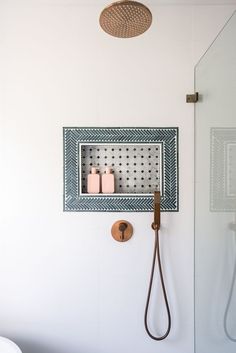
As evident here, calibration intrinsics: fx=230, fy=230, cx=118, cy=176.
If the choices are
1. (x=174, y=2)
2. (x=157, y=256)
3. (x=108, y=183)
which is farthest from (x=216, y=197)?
(x=174, y=2)

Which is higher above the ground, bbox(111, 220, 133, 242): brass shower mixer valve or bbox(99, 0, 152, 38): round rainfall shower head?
bbox(99, 0, 152, 38): round rainfall shower head

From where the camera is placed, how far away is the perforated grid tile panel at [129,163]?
146 cm

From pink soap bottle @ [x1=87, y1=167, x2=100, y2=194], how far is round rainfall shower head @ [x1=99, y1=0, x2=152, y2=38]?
2.46 feet

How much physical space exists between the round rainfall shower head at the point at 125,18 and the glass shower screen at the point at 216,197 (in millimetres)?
427

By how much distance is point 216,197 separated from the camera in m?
1.22

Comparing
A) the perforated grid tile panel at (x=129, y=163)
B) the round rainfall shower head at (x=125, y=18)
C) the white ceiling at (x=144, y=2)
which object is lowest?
the perforated grid tile panel at (x=129, y=163)

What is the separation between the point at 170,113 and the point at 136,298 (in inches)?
46.5

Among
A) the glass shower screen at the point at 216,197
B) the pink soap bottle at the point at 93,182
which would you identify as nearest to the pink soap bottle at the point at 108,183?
the pink soap bottle at the point at 93,182

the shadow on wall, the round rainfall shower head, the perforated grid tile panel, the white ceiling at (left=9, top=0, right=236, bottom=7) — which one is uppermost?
the white ceiling at (left=9, top=0, right=236, bottom=7)

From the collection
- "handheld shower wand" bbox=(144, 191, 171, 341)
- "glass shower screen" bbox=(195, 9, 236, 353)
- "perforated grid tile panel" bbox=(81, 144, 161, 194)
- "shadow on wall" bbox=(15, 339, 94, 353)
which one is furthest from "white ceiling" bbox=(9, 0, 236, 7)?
"shadow on wall" bbox=(15, 339, 94, 353)

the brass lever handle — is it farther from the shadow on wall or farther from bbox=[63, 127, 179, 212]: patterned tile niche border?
the shadow on wall

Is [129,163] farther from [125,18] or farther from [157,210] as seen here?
[125,18]

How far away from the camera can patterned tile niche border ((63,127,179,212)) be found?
142cm

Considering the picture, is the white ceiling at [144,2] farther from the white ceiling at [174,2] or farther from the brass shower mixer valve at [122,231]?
the brass shower mixer valve at [122,231]
